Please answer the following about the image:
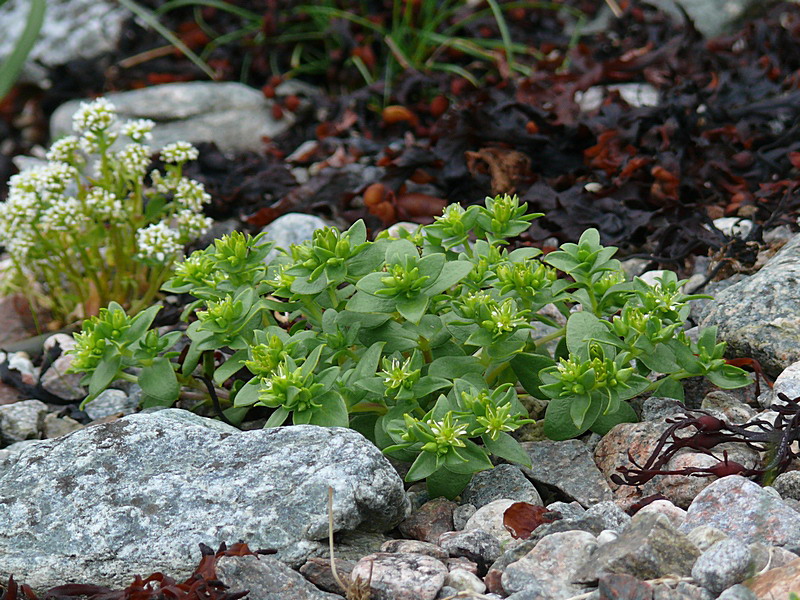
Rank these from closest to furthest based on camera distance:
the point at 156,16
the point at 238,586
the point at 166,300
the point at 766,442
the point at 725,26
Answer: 1. the point at 238,586
2. the point at 766,442
3. the point at 166,300
4. the point at 725,26
5. the point at 156,16

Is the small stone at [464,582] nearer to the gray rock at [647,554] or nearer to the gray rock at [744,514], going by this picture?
the gray rock at [647,554]

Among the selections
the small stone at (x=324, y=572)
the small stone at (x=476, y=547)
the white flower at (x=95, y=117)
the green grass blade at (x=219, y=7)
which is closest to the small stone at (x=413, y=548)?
the small stone at (x=476, y=547)

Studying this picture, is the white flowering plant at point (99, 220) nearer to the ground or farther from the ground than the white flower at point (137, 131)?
nearer to the ground

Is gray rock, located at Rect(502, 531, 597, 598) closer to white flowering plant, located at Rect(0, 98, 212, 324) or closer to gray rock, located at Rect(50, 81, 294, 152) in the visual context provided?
white flowering plant, located at Rect(0, 98, 212, 324)

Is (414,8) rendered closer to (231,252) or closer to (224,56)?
(224,56)

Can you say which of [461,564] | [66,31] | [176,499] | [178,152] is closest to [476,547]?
[461,564]

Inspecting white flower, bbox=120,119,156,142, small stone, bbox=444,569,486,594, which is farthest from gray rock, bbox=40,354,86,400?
small stone, bbox=444,569,486,594

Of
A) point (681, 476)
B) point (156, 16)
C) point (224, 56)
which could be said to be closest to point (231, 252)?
point (681, 476)
